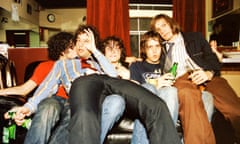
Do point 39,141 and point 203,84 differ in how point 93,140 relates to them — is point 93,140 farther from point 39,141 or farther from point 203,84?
point 203,84

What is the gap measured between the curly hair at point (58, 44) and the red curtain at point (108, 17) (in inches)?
45.4

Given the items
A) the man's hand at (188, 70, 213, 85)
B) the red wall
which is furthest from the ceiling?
the man's hand at (188, 70, 213, 85)

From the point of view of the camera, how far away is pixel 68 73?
6.55 ft

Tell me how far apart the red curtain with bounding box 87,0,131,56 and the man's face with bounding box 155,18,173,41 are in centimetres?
111

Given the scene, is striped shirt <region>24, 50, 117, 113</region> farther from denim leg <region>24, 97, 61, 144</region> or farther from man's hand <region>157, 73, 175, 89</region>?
man's hand <region>157, 73, 175, 89</region>

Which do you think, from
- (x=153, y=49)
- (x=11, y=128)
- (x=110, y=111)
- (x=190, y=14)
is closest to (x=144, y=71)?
(x=153, y=49)

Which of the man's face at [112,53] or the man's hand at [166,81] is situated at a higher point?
the man's face at [112,53]

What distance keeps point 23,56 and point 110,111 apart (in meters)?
1.94

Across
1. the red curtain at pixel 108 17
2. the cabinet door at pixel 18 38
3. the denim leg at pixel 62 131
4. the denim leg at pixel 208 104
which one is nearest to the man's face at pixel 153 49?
the denim leg at pixel 208 104

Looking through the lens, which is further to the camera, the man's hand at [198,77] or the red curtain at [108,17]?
the red curtain at [108,17]

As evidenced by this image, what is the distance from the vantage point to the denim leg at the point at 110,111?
1620 mm

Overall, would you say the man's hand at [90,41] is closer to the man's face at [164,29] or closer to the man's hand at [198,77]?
the man's face at [164,29]

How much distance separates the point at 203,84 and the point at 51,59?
1247mm

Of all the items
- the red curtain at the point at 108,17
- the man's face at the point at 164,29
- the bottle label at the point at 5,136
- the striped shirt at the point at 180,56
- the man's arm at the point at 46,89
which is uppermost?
the red curtain at the point at 108,17
